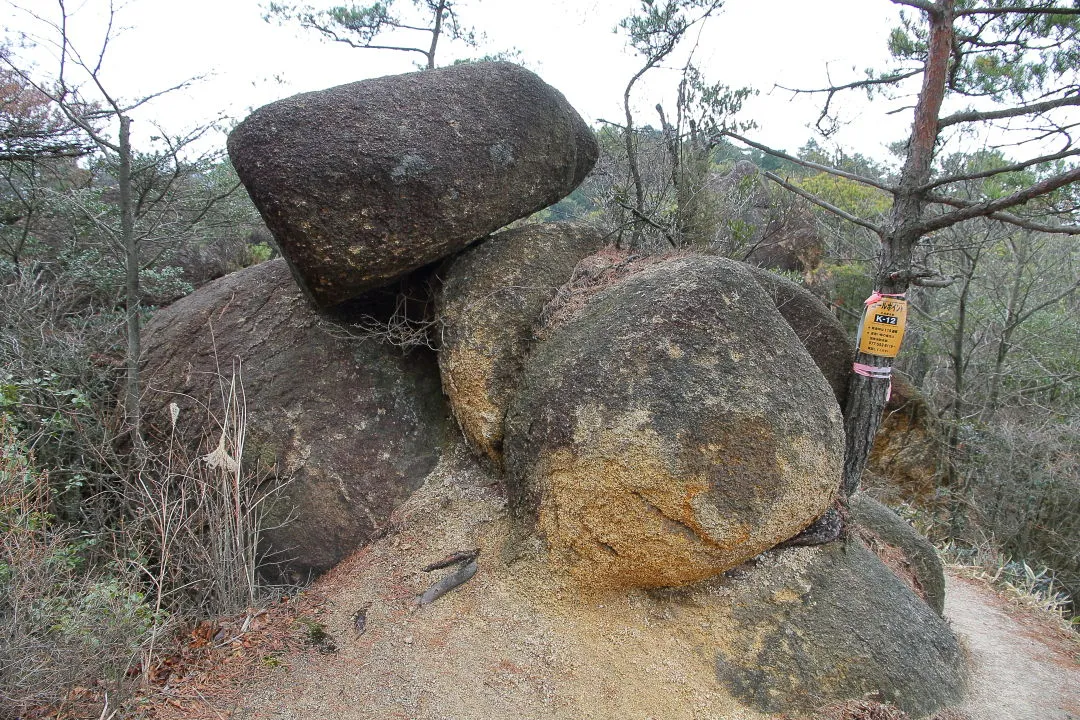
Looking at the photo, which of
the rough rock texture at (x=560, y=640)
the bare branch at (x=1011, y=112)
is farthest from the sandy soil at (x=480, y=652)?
the bare branch at (x=1011, y=112)

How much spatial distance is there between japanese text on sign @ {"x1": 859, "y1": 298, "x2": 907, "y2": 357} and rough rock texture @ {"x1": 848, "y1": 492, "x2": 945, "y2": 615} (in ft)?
3.47

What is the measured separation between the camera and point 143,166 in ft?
11.7

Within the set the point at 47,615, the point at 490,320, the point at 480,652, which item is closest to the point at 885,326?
the point at 490,320

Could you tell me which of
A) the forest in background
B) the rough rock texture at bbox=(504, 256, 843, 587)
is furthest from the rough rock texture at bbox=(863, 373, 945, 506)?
the rough rock texture at bbox=(504, 256, 843, 587)

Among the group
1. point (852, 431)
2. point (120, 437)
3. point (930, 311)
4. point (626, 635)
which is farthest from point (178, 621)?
point (930, 311)

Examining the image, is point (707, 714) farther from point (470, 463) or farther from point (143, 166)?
point (143, 166)

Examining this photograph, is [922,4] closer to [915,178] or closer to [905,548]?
[915,178]

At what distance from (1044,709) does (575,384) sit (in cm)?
295

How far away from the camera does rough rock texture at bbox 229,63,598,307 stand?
2998 millimetres

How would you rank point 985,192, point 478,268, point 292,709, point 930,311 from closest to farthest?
point 292,709 → point 478,268 → point 985,192 → point 930,311

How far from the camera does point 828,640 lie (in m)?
2.86

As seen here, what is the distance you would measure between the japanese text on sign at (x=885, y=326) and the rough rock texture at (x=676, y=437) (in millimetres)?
687

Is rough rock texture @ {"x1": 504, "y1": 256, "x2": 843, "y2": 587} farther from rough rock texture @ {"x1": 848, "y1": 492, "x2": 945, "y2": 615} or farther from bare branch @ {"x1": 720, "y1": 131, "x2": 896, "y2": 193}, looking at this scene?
rough rock texture @ {"x1": 848, "y1": 492, "x2": 945, "y2": 615}

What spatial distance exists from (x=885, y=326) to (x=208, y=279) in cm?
651
